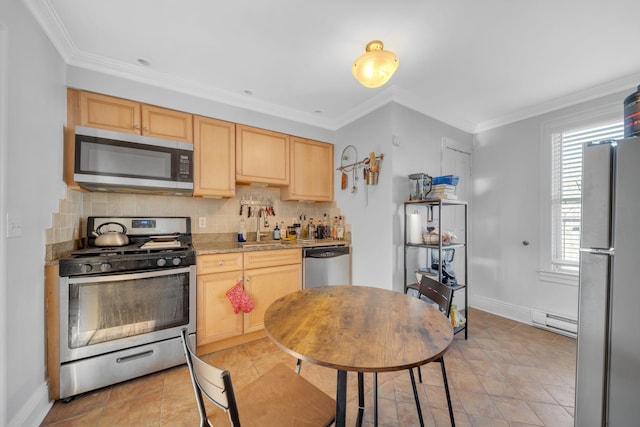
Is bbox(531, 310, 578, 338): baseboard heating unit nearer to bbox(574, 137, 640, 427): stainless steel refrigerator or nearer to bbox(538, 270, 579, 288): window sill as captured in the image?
bbox(538, 270, 579, 288): window sill

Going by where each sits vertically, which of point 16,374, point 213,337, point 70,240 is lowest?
point 213,337

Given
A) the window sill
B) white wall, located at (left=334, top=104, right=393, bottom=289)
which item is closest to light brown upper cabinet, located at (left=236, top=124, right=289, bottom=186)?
white wall, located at (left=334, top=104, right=393, bottom=289)

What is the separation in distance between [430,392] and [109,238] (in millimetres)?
2802

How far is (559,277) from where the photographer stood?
2.74 meters

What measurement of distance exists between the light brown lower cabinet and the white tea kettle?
0.70 m

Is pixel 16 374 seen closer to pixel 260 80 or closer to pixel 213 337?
pixel 213 337

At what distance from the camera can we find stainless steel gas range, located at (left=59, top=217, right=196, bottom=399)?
5.58ft

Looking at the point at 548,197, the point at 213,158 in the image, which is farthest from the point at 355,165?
the point at 548,197

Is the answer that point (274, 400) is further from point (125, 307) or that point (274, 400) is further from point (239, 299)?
point (125, 307)

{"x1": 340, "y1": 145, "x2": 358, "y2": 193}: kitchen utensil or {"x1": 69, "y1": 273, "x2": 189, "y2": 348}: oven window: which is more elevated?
{"x1": 340, "y1": 145, "x2": 358, "y2": 193}: kitchen utensil

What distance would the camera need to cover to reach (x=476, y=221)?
3488mm

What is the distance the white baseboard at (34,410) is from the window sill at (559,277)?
442cm

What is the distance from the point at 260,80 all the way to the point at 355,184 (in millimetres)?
1494

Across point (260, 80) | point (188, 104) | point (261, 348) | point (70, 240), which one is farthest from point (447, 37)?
point (70, 240)
